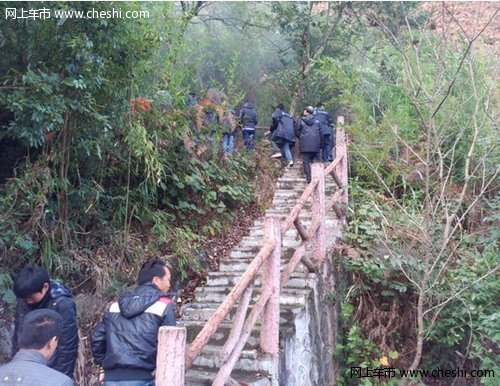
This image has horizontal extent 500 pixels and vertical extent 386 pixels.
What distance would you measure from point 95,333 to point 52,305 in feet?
1.29

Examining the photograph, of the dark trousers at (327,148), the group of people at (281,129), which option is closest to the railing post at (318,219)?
the group of people at (281,129)

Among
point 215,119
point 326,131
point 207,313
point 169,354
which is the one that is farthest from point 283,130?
point 169,354

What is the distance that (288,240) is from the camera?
22.4ft

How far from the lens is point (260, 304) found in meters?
4.17

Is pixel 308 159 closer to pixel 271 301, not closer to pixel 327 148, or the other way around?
pixel 327 148

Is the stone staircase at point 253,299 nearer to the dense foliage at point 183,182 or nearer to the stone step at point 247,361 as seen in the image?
the stone step at point 247,361

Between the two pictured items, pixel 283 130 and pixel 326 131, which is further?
pixel 283 130

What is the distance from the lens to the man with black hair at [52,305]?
10.6ft

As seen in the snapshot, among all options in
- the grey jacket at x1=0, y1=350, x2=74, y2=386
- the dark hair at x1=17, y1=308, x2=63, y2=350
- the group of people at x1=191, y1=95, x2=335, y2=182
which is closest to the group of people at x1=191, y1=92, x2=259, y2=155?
the group of people at x1=191, y1=95, x2=335, y2=182

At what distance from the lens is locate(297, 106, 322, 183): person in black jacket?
908 centimetres

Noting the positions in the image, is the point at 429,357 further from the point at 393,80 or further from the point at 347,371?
the point at 393,80

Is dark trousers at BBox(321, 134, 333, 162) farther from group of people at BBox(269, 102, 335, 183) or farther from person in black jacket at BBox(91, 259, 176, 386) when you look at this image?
person in black jacket at BBox(91, 259, 176, 386)

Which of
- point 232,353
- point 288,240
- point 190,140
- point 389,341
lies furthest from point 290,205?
point 232,353

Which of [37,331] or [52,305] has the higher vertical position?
[37,331]
